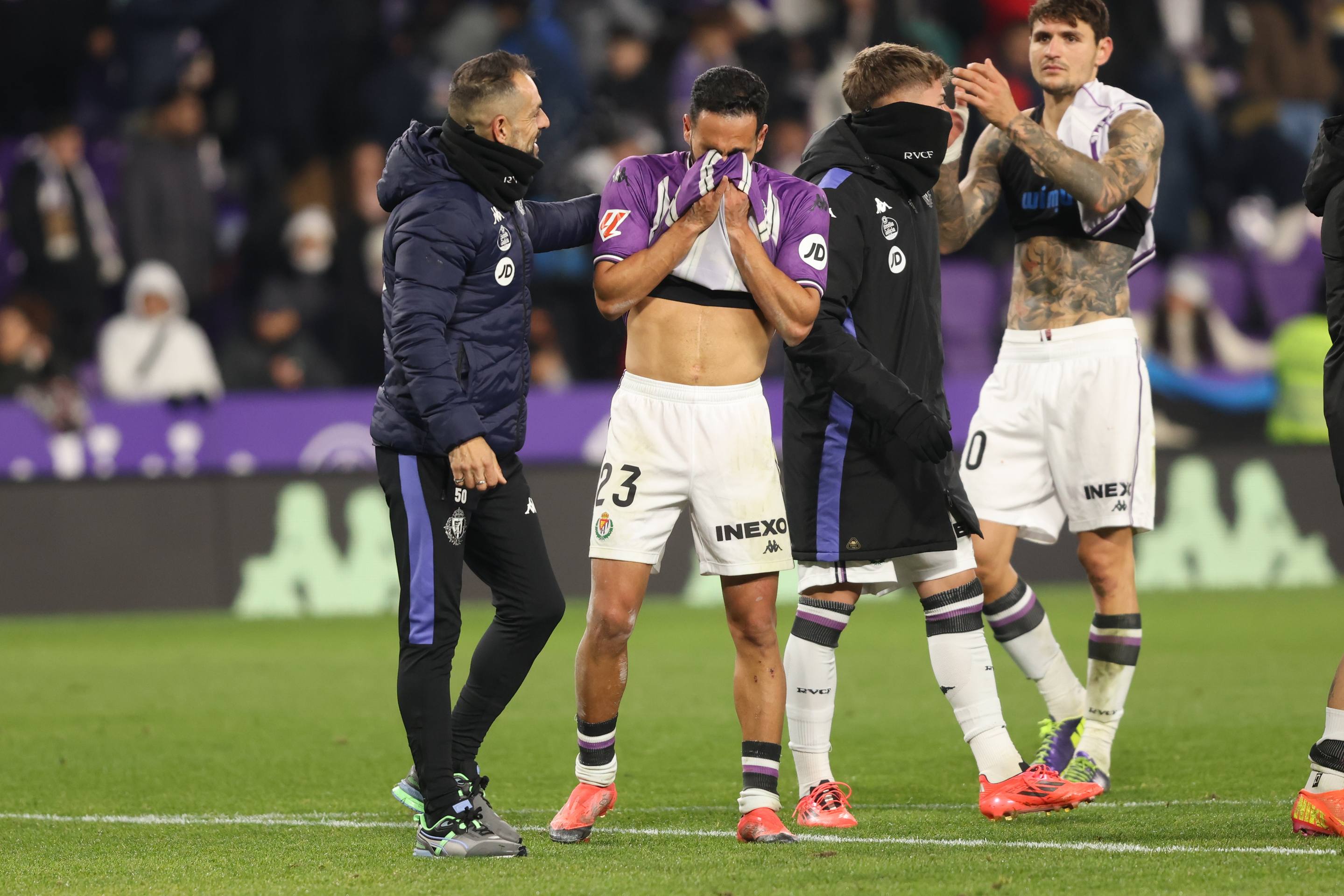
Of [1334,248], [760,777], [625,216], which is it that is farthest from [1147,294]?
[760,777]

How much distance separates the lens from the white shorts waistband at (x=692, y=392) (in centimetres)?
520

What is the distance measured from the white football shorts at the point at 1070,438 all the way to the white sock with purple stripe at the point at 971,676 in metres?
0.87

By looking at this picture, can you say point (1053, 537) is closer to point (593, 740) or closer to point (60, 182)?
point (593, 740)

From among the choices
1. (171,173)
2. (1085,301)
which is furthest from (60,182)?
(1085,301)

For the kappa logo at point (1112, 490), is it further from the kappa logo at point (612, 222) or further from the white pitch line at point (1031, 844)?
the kappa logo at point (612, 222)

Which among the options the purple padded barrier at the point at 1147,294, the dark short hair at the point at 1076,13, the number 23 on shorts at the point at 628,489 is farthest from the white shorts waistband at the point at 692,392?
the purple padded barrier at the point at 1147,294

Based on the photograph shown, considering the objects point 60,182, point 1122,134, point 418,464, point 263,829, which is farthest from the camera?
point 60,182

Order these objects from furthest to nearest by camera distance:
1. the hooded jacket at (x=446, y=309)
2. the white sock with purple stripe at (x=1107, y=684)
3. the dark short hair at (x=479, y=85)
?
1. the white sock with purple stripe at (x=1107, y=684)
2. the dark short hair at (x=479, y=85)
3. the hooded jacket at (x=446, y=309)

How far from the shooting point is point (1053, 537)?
6.48 metres

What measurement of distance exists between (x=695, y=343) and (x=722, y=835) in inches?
58.7

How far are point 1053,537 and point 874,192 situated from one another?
1.62 meters

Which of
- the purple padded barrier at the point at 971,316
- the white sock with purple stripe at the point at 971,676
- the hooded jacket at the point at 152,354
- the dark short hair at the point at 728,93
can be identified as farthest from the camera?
the purple padded barrier at the point at 971,316

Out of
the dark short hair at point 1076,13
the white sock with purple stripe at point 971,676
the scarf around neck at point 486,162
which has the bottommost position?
the white sock with purple stripe at point 971,676

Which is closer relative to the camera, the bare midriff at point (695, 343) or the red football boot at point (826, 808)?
the bare midriff at point (695, 343)
